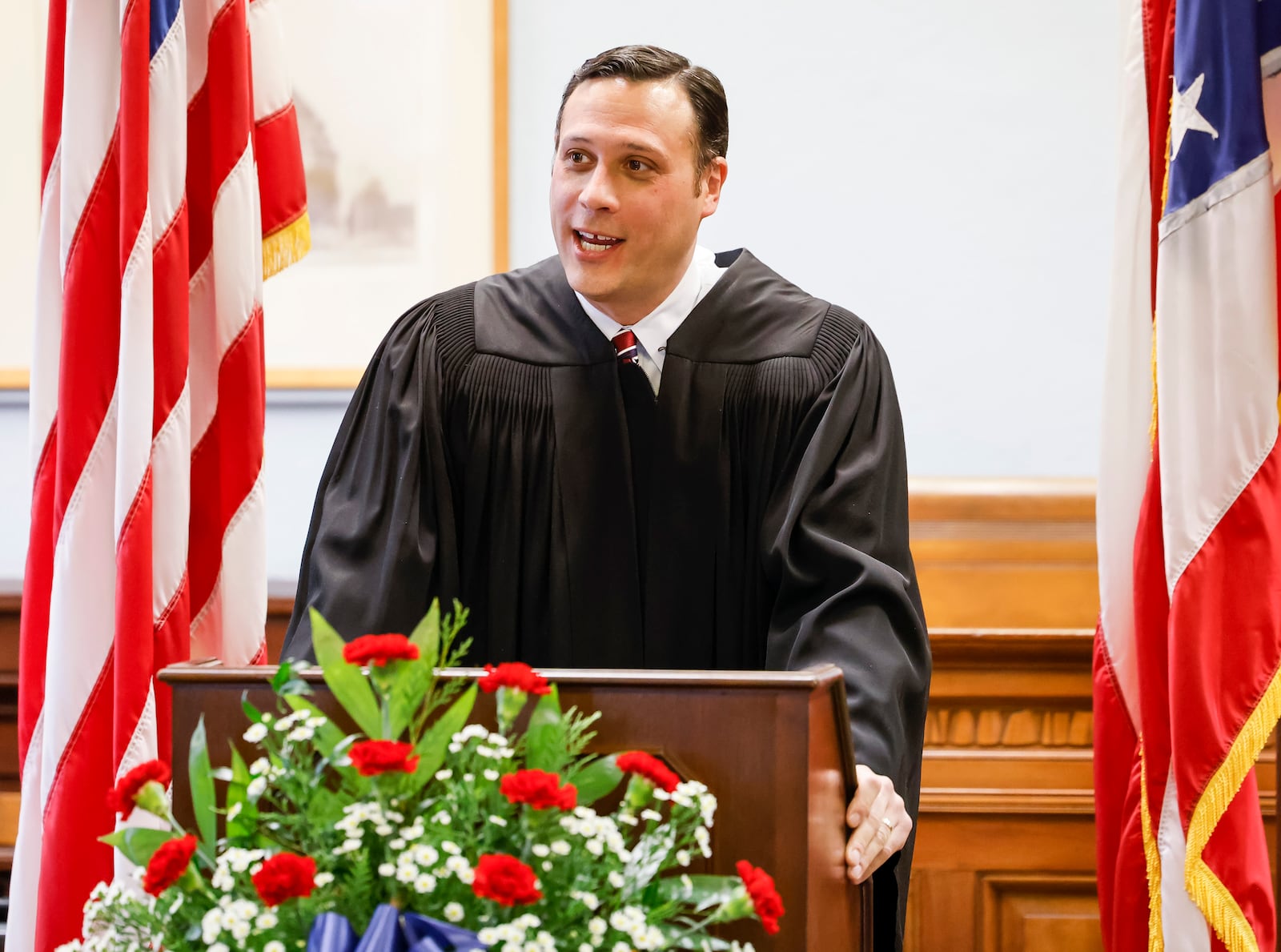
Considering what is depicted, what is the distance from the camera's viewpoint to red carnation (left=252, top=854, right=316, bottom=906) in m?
1.11

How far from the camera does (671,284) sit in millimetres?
2824

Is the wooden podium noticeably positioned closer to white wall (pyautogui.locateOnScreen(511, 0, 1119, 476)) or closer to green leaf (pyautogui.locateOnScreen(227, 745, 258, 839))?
green leaf (pyautogui.locateOnScreen(227, 745, 258, 839))

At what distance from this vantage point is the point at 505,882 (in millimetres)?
1089

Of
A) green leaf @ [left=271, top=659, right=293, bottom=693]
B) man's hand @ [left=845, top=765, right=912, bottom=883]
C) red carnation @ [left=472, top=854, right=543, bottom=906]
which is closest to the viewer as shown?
red carnation @ [left=472, top=854, right=543, bottom=906]

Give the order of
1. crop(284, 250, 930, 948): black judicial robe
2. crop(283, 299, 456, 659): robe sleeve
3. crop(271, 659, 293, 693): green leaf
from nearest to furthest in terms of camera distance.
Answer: crop(271, 659, 293, 693): green leaf → crop(283, 299, 456, 659): robe sleeve → crop(284, 250, 930, 948): black judicial robe

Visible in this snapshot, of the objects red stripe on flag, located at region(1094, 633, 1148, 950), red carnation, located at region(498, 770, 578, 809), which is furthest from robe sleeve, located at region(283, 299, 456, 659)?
red stripe on flag, located at region(1094, 633, 1148, 950)

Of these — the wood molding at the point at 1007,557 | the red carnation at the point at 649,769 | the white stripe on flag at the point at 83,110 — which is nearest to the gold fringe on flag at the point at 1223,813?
the wood molding at the point at 1007,557

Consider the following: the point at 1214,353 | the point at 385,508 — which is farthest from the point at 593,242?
the point at 1214,353

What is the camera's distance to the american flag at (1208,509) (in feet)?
8.56

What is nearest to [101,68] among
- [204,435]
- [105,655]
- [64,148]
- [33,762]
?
[64,148]

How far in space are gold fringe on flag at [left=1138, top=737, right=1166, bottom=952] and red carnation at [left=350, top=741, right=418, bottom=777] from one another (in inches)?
77.9

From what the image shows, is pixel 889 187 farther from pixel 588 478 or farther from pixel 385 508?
pixel 385 508

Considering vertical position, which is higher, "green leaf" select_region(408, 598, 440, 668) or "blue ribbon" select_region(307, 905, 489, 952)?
"green leaf" select_region(408, 598, 440, 668)

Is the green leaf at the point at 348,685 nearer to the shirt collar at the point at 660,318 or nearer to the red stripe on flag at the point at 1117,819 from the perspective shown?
the shirt collar at the point at 660,318
